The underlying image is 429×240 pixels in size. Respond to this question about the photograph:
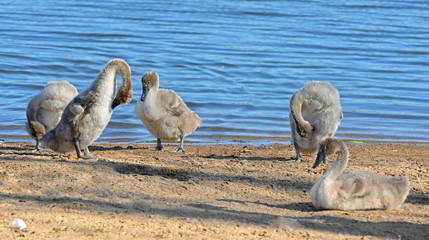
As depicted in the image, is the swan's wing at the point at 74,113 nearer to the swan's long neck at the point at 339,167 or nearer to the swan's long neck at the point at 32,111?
the swan's long neck at the point at 32,111

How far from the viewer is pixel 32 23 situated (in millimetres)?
26906

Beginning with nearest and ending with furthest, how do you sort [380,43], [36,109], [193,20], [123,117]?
[36,109] → [123,117] → [380,43] → [193,20]

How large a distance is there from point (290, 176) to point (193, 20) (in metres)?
20.7

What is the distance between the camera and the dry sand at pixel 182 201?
6391 mm

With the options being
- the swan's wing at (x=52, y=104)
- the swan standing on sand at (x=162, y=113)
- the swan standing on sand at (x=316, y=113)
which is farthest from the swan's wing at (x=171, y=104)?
the swan standing on sand at (x=316, y=113)

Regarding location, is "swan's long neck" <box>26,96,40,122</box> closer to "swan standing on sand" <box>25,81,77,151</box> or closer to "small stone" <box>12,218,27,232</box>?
"swan standing on sand" <box>25,81,77,151</box>

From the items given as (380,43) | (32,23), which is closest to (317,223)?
(380,43)

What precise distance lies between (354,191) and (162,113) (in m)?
4.60

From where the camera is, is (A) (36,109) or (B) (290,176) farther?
(A) (36,109)

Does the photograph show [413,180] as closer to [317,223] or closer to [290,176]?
[290,176]

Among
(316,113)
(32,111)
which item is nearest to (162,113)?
(32,111)

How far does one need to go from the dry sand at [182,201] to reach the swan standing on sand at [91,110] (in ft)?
0.97

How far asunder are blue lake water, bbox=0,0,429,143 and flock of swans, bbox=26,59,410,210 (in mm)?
1639

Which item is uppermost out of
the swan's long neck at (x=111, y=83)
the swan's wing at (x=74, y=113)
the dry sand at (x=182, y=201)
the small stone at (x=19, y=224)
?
the swan's long neck at (x=111, y=83)
